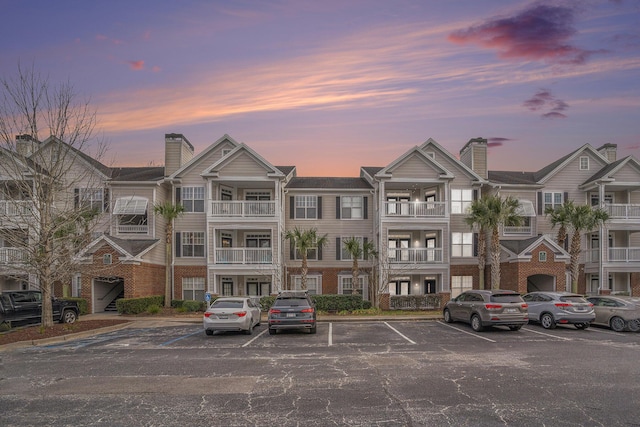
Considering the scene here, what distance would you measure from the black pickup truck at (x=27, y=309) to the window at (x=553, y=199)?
97.5 ft

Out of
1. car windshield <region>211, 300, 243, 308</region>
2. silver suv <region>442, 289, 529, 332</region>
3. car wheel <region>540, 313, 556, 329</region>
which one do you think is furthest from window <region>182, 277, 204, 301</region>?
car wheel <region>540, 313, 556, 329</region>

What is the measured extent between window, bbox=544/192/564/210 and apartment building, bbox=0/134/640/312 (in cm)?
8

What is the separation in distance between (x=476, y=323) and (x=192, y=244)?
1918 cm

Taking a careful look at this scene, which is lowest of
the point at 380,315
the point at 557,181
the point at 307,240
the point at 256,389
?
the point at 380,315

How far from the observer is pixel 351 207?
31484 mm

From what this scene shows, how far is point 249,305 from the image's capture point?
18.1 metres

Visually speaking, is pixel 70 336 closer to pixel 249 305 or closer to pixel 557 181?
pixel 249 305

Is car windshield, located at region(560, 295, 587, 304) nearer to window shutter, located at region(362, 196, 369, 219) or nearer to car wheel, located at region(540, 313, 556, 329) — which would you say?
car wheel, located at region(540, 313, 556, 329)

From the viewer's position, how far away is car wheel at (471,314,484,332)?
17.7m

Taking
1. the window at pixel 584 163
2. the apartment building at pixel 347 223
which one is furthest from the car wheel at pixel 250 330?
the window at pixel 584 163

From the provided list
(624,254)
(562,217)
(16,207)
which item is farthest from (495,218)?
(16,207)

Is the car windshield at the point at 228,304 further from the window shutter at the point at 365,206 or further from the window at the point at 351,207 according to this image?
the window shutter at the point at 365,206

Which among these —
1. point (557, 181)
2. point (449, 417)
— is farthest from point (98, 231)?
point (557, 181)

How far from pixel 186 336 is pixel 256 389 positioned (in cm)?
913
